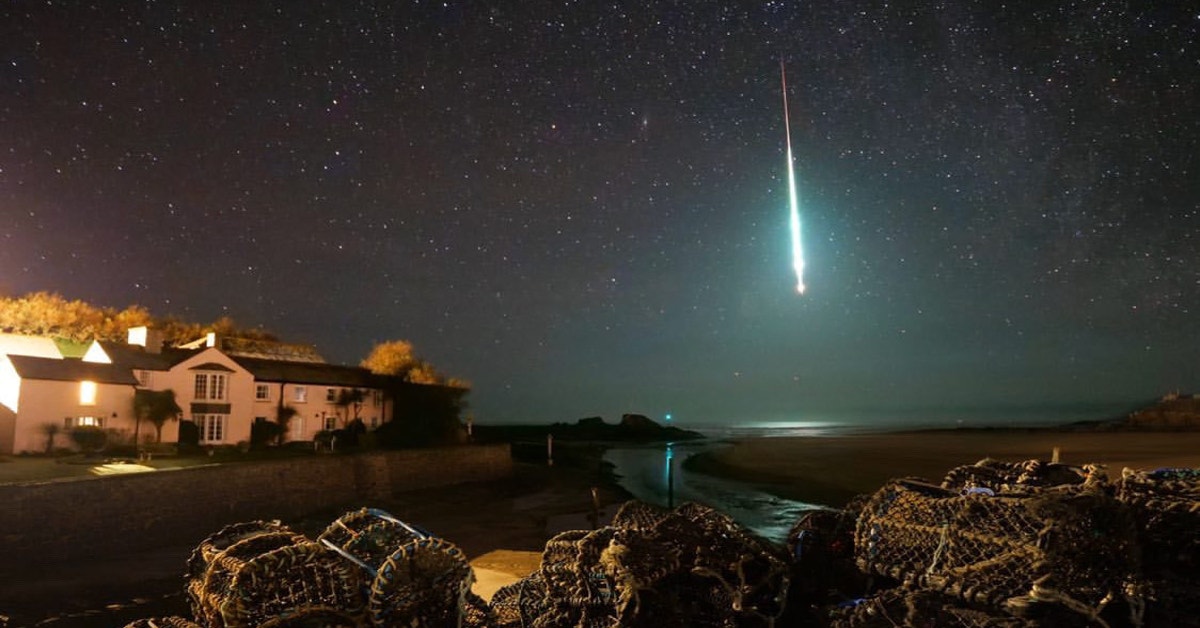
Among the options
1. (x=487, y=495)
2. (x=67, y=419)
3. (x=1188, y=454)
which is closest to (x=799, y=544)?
(x=487, y=495)

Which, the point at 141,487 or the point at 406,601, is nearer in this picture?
the point at 406,601

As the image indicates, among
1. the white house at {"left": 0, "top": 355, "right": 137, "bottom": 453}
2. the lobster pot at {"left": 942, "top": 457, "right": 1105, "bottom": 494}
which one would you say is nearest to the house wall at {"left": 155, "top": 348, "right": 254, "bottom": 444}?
the white house at {"left": 0, "top": 355, "right": 137, "bottom": 453}

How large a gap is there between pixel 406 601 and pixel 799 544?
314 cm

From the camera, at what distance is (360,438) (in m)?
40.3

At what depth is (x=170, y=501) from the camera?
20.5 metres

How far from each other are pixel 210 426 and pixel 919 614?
123 ft

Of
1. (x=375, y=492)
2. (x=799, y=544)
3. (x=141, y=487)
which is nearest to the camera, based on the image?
(x=799, y=544)

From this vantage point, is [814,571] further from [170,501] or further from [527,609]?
[170,501]

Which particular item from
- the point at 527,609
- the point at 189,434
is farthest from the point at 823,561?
the point at 189,434

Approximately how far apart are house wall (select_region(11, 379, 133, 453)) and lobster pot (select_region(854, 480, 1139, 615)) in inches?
1316

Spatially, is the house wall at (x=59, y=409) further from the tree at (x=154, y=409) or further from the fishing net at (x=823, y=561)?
the fishing net at (x=823, y=561)

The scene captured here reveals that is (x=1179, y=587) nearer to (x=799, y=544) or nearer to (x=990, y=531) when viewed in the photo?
(x=990, y=531)

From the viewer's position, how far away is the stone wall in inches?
672

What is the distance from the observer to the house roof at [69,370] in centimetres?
2894
